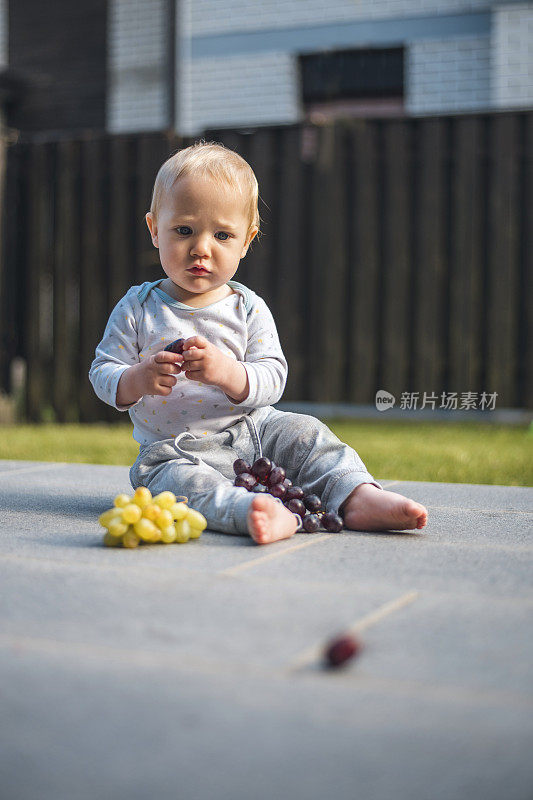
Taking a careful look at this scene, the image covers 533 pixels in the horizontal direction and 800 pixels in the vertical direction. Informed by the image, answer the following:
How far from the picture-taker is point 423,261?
5.78 metres

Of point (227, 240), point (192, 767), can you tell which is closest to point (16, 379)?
point (227, 240)

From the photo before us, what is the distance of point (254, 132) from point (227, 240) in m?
3.86

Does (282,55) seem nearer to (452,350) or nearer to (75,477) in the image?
(452,350)

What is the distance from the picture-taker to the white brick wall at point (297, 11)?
845cm

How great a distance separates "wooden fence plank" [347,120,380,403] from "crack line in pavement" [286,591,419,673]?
4343 mm

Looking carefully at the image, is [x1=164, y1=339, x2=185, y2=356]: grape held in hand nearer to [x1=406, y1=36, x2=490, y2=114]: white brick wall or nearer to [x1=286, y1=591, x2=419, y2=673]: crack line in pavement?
[x1=286, y1=591, x2=419, y2=673]: crack line in pavement

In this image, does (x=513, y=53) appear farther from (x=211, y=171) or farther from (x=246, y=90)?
(x=211, y=171)

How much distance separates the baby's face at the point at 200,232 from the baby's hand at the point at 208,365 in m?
0.26

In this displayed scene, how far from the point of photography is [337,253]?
5.90 meters

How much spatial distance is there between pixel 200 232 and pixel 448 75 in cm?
679

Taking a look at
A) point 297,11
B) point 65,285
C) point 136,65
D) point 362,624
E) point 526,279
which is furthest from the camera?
point 136,65

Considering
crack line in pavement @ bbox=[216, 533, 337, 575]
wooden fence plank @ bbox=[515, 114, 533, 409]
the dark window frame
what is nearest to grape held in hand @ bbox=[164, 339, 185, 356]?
crack line in pavement @ bbox=[216, 533, 337, 575]

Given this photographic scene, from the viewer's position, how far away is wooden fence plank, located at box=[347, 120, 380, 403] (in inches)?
230

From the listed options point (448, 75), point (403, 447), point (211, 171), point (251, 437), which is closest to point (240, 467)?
point (251, 437)
